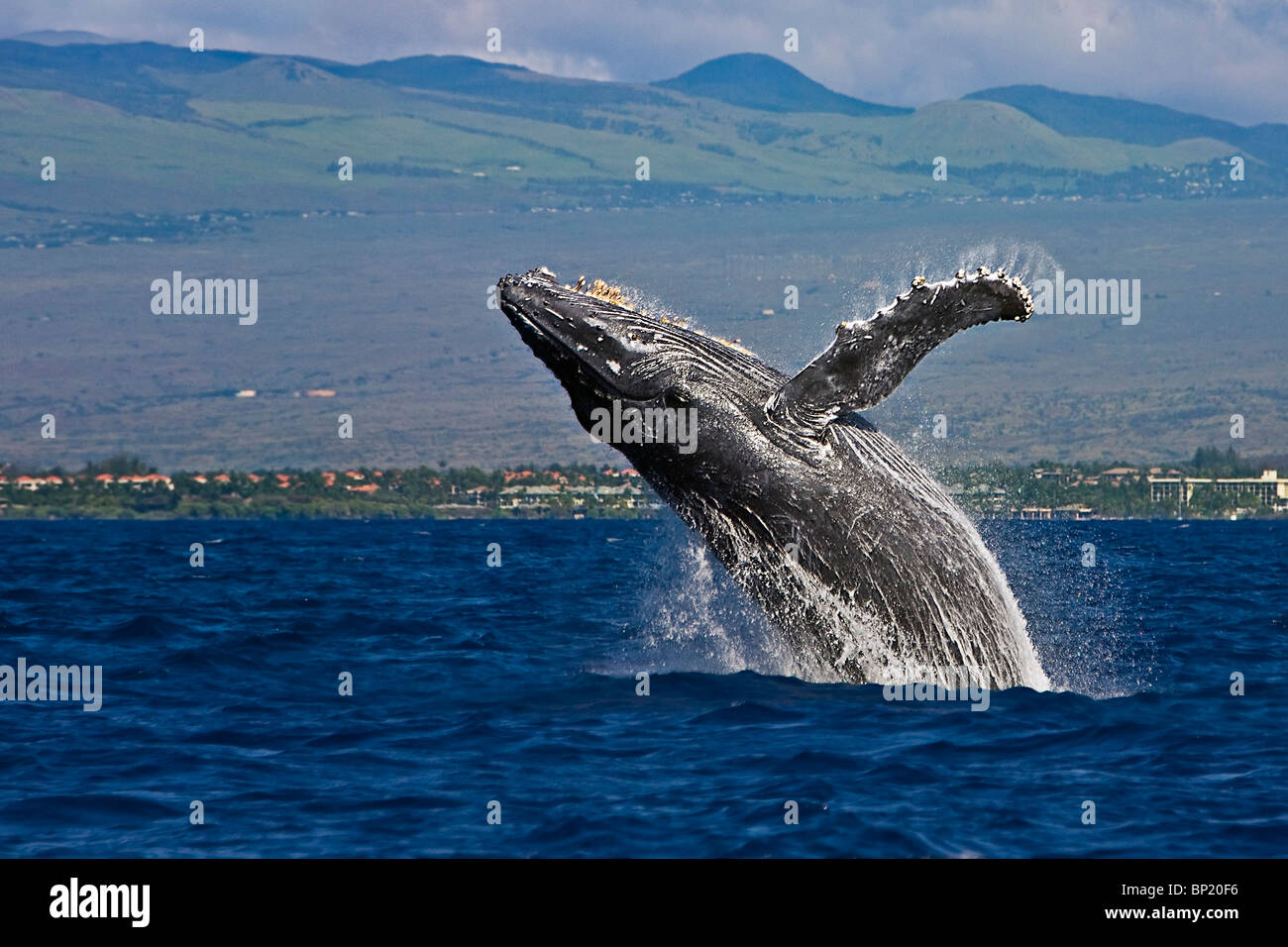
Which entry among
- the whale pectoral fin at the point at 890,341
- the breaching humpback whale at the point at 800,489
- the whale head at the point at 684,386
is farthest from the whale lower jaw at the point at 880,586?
the whale pectoral fin at the point at 890,341

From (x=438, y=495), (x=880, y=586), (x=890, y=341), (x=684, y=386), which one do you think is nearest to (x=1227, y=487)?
(x=438, y=495)

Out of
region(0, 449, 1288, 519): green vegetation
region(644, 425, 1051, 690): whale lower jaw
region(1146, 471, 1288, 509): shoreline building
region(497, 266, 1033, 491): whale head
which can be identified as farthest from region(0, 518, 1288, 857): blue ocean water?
region(1146, 471, 1288, 509): shoreline building

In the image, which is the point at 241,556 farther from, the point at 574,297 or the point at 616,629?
the point at 574,297

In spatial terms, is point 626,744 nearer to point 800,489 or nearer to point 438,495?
point 800,489

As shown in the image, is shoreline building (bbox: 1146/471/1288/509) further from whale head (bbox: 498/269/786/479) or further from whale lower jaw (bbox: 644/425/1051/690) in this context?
whale head (bbox: 498/269/786/479)

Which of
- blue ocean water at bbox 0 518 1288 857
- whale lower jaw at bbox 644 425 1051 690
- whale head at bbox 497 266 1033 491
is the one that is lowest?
blue ocean water at bbox 0 518 1288 857

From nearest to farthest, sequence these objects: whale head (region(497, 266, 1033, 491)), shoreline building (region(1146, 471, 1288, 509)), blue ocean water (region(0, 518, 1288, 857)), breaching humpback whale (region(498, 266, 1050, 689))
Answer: blue ocean water (region(0, 518, 1288, 857)), whale head (region(497, 266, 1033, 491)), breaching humpback whale (region(498, 266, 1050, 689)), shoreline building (region(1146, 471, 1288, 509))
